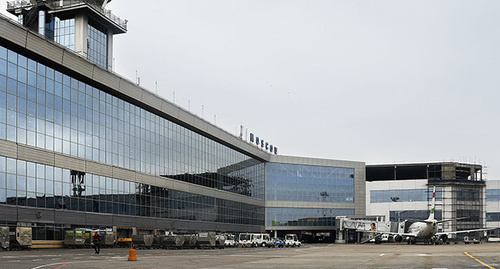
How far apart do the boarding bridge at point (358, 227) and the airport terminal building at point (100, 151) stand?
1061cm

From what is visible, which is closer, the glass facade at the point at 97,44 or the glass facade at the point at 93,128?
the glass facade at the point at 93,128

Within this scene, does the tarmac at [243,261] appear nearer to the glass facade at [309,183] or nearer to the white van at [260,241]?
the white van at [260,241]

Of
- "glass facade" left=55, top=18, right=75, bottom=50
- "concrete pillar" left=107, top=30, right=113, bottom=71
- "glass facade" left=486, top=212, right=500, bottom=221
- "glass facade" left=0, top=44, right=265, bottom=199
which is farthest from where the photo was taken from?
"glass facade" left=486, top=212, right=500, bottom=221

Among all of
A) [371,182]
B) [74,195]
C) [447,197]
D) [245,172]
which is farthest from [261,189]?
[74,195]

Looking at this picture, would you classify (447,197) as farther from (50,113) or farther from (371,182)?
(50,113)

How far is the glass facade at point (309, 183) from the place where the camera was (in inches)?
5113

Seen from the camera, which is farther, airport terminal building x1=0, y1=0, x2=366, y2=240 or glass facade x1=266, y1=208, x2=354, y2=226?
glass facade x1=266, y1=208, x2=354, y2=226

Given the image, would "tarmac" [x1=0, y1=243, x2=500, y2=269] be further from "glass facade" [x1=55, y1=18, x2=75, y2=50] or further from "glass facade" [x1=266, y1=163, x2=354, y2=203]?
"glass facade" [x1=266, y1=163, x2=354, y2=203]

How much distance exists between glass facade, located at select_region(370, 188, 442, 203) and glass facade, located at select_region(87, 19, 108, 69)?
7444 cm

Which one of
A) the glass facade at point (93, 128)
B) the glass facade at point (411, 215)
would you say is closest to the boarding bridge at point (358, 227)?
the glass facade at point (411, 215)

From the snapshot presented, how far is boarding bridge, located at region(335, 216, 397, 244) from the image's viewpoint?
116 m

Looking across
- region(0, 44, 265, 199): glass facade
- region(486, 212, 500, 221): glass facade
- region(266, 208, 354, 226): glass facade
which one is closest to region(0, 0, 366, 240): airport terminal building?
region(0, 44, 265, 199): glass facade

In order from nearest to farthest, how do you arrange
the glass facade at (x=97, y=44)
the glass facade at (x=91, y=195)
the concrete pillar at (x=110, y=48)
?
the glass facade at (x=91, y=195), the glass facade at (x=97, y=44), the concrete pillar at (x=110, y=48)

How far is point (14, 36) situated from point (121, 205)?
27.6m
